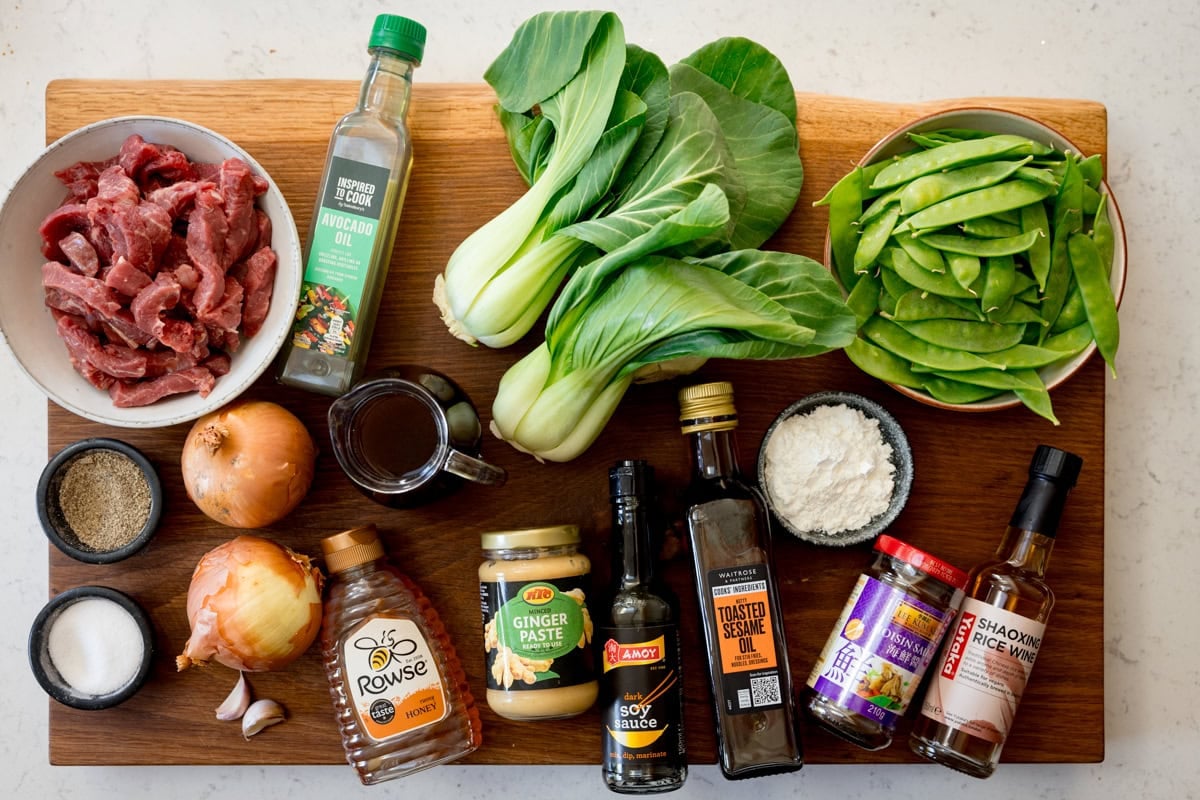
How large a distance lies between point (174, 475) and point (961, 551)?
1.15 meters

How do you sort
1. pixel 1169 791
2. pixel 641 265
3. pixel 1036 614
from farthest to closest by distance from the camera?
pixel 1169 791, pixel 1036 614, pixel 641 265

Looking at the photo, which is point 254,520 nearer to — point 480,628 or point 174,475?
point 174,475

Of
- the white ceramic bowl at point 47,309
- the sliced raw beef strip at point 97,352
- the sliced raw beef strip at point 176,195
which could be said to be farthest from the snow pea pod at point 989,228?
the sliced raw beef strip at point 97,352

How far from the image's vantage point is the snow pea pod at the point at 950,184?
119 cm

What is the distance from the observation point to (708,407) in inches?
46.9

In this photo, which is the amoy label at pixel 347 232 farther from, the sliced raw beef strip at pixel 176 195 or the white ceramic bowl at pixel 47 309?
the sliced raw beef strip at pixel 176 195

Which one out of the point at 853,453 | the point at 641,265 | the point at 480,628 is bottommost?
the point at 480,628

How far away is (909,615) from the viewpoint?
121 cm

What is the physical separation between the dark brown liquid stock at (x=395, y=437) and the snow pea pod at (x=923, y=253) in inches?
26.4

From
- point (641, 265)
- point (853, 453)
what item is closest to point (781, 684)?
point (853, 453)

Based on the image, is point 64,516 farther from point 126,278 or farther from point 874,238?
point 874,238

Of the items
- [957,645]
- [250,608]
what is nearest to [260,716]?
[250,608]

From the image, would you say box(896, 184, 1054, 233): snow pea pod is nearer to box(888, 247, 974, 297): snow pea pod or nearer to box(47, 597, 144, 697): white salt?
box(888, 247, 974, 297): snow pea pod

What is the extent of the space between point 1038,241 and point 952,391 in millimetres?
225
